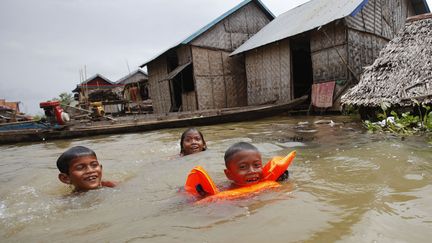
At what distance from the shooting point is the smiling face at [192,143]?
4309 millimetres

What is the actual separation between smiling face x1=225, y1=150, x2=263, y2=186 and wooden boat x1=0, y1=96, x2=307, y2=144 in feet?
22.6

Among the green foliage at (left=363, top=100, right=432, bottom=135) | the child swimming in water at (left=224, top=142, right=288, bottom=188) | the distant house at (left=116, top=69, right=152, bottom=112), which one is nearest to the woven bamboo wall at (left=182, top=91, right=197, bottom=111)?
the distant house at (left=116, top=69, right=152, bottom=112)

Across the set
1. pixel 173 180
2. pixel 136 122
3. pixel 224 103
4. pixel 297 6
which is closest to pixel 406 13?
pixel 297 6

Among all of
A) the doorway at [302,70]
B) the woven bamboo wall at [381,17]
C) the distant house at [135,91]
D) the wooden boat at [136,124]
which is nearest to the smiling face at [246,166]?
the wooden boat at [136,124]

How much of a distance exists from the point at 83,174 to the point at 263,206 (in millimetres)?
1873

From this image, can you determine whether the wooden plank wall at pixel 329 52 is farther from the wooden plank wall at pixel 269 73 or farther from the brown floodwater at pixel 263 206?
the brown floodwater at pixel 263 206

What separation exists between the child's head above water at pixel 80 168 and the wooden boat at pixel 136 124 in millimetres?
6034

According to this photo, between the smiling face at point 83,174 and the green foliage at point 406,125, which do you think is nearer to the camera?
the smiling face at point 83,174

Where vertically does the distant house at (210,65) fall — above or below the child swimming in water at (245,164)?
above

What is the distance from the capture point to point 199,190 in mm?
2473

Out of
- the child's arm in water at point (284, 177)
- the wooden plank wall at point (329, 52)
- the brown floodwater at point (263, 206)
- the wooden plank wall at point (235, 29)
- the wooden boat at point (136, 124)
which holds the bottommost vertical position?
the brown floodwater at point (263, 206)

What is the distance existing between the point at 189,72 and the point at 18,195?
12.4 m

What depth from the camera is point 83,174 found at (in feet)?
9.68

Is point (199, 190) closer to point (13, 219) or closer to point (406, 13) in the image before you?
point (13, 219)
